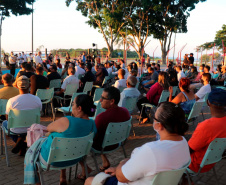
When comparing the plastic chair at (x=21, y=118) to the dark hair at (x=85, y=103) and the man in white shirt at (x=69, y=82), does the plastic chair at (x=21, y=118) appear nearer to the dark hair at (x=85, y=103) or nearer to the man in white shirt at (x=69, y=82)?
the dark hair at (x=85, y=103)

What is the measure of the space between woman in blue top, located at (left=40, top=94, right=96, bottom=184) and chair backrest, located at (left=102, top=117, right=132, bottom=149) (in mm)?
326

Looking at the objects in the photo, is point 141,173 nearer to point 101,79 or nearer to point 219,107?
point 219,107

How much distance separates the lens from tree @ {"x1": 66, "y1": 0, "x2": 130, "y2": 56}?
28.4 meters

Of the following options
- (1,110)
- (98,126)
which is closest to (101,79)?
(1,110)

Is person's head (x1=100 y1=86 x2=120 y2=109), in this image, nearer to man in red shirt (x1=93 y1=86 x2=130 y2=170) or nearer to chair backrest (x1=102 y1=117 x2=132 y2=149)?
man in red shirt (x1=93 y1=86 x2=130 y2=170)

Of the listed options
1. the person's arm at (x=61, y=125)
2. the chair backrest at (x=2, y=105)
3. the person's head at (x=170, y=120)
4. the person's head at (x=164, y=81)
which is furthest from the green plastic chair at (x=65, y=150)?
the person's head at (x=164, y=81)

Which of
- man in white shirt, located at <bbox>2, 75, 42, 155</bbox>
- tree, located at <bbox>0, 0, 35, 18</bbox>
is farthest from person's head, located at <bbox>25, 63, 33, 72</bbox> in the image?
tree, located at <bbox>0, 0, 35, 18</bbox>

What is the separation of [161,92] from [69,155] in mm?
4100

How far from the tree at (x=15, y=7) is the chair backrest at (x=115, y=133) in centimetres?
2424

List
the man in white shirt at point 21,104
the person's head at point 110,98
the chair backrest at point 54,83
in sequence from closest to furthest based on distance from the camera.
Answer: the person's head at point 110,98
the man in white shirt at point 21,104
the chair backrest at point 54,83

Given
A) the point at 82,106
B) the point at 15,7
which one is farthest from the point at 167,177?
the point at 15,7

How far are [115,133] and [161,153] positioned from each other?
1629 millimetres

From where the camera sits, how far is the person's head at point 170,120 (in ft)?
5.88

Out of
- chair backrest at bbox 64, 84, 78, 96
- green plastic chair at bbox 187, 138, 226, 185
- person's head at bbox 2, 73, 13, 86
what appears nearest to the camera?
green plastic chair at bbox 187, 138, 226, 185
